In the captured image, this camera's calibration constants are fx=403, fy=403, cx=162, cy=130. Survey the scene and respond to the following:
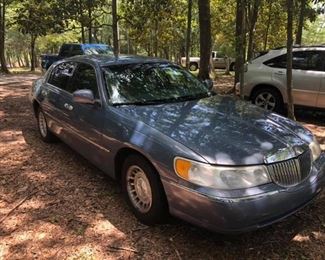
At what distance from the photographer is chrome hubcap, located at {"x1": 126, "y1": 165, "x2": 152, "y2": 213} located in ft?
12.6

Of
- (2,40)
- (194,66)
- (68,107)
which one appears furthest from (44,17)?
(194,66)

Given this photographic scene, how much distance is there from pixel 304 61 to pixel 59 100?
536 centimetres

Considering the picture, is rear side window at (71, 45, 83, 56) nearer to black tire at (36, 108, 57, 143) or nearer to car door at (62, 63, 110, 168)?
black tire at (36, 108, 57, 143)

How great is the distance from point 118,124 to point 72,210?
1.06m

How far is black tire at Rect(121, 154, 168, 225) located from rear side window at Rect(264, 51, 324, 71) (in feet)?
18.6

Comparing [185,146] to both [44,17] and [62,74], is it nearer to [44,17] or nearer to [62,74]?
[62,74]

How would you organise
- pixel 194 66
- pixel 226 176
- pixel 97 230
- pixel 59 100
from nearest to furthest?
pixel 226 176, pixel 97 230, pixel 59 100, pixel 194 66

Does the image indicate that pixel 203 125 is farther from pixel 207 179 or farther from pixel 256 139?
pixel 207 179

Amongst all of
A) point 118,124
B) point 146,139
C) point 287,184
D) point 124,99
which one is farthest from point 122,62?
point 287,184

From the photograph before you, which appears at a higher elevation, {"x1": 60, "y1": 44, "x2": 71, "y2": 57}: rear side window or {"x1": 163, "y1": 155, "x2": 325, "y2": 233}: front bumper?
{"x1": 60, "y1": 44, "x2": 71, "y2": 57}: rear side window

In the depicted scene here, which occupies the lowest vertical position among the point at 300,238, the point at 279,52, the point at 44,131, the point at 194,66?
the point at 194,66

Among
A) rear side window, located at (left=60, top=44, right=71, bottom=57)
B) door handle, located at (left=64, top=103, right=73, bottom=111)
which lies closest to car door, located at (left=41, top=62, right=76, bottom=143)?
door handle, located at (left=64, top=103, right=73, bottom=111)

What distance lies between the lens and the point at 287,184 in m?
3.39

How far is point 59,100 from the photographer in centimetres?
561
